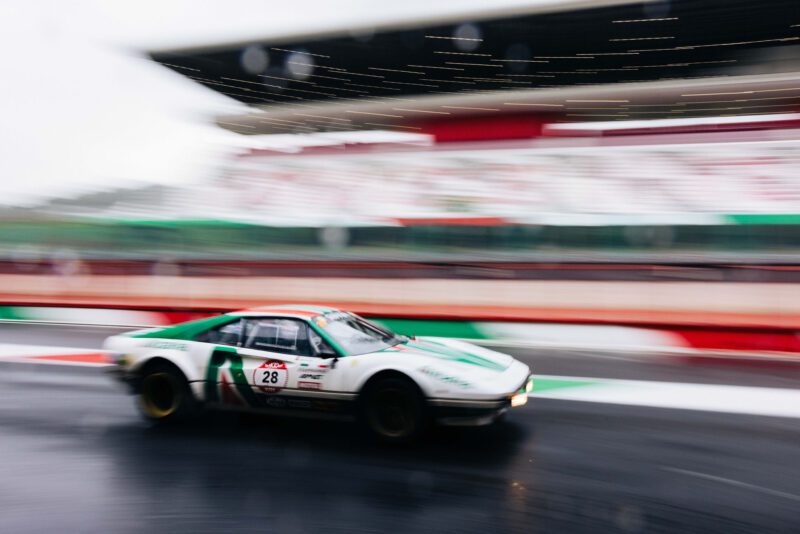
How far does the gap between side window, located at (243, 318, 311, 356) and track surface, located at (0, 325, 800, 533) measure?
829mm

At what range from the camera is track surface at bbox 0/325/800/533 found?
4.22 meters

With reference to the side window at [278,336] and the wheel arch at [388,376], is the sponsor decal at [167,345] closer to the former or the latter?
the side window at [278,336]

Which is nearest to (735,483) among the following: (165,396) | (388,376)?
(388,376)

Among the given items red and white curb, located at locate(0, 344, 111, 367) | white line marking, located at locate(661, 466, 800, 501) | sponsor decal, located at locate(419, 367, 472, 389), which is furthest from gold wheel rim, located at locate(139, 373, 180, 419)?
white line marking, located at locate(661, 466, 800, 501)

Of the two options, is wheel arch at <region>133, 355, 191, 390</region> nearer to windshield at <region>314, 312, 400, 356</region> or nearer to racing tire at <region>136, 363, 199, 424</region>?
racing tire at <region>136, 363, 199, 424</region>

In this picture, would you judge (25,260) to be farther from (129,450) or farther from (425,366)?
(425,366)

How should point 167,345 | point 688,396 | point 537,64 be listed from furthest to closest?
point 537,64
point 688,396
point 167,345

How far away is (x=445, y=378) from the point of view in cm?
536

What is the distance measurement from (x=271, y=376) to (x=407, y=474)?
1.62 m

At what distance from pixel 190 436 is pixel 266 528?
7.26 ft

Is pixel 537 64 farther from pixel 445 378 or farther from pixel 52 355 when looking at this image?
pixel 445 378

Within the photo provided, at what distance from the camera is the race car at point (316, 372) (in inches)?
212

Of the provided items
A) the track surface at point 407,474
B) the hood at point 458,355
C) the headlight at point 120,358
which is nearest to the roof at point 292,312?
the hood at point 458,355

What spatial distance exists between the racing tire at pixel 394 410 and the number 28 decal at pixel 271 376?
0.77m
